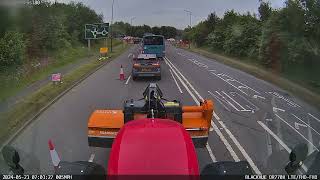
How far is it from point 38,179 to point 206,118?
15.0ft

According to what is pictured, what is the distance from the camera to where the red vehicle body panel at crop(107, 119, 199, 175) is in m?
6.16

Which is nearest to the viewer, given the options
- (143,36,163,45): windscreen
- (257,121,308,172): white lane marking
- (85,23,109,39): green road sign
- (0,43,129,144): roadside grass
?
(257,121,308,172): white lane marking

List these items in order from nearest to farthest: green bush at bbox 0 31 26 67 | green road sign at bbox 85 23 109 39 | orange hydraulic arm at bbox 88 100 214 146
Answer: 1. orange hydraulic arm at bbox 88 100 214 146
2. green bush at bbox 0 31 26 67
3. green road sign at bbox 85 23 109 39

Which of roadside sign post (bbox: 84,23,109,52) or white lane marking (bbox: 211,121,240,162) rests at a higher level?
roadside sign post (bbox: 84,23,109,52)

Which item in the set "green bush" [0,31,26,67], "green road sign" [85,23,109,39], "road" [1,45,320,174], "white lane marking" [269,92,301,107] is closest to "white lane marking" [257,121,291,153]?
"road" [1,45,320,174]

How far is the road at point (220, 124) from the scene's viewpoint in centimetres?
1077

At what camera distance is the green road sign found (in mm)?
45469

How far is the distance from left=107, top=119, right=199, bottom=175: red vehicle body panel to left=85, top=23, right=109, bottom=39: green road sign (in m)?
38.5

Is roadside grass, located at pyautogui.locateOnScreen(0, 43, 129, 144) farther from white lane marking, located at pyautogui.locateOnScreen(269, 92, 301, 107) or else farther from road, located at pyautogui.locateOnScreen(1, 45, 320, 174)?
white lane marking, located at pyautogui.locateOnScreen(269, 92, 301, 107)

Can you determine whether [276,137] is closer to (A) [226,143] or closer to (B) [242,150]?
(A) [226,143]

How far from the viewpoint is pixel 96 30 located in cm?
4906

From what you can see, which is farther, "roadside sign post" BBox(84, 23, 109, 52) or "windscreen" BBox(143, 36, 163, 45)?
"windscreen" BBox(143, 36, 163, 45)

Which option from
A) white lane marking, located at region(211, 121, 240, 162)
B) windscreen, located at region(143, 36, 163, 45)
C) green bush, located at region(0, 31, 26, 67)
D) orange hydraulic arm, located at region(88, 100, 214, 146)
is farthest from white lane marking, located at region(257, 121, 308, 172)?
windscreen, located at region(143, 36, 163, 45)

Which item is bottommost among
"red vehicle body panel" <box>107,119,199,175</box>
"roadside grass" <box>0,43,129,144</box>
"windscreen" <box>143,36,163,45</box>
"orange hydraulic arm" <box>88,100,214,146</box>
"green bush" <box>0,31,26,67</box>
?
"roadside grass" <box>0,43,129,144</box>
